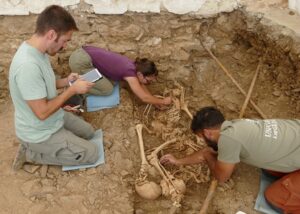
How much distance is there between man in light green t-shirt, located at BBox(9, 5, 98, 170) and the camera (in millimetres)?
3092

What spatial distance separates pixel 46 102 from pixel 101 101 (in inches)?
52.8

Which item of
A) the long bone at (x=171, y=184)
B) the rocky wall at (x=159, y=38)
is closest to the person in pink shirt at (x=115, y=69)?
the rocky wall at (x=159, y=38)

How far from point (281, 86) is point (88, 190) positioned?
2.45 m

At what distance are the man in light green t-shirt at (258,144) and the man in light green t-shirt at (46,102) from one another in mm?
1123

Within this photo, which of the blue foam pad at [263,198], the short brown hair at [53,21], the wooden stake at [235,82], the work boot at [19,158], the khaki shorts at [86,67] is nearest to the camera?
the short brown hair at [53,21]

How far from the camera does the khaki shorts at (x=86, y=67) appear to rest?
4.47m

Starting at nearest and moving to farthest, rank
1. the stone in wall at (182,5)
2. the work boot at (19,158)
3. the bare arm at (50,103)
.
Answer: the bare arm at (50,103) < the work boot at (19,158) < the stone in wall at (182,5)

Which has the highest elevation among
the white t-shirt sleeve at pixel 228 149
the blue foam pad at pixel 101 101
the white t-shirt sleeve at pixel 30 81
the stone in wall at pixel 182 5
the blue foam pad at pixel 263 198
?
the stone in wall at pixel 182 5

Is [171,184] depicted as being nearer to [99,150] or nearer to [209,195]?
[209,195]

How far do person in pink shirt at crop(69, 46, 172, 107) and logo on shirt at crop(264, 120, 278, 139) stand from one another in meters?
1.50

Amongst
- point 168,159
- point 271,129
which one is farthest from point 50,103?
point 271,129

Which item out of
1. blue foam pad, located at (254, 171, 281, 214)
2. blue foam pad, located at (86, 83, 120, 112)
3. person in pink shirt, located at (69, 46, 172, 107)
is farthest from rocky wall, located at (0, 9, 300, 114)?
blue foam pad, located at (254, 171, 281, 214)

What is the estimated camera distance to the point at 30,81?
122 inches

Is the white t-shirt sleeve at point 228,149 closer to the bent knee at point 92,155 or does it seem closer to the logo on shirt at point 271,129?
the logo on shirt at point 271,129
